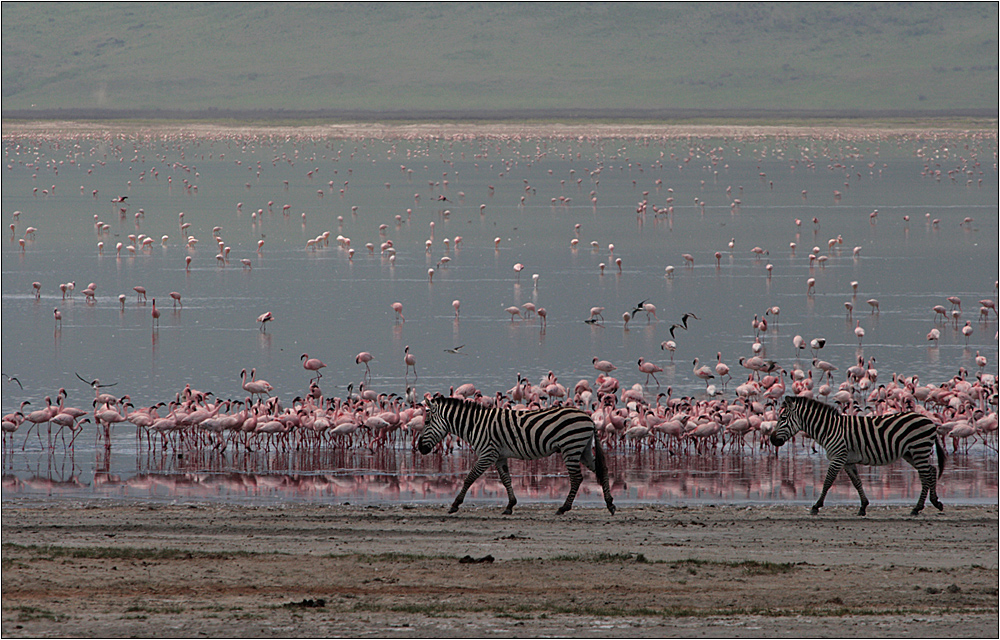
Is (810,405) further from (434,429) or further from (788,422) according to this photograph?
(434,429)

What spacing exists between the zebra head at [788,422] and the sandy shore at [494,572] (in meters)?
0.62

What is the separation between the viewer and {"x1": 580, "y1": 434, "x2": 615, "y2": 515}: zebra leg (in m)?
11.1

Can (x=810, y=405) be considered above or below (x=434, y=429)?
above

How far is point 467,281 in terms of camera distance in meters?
27.1

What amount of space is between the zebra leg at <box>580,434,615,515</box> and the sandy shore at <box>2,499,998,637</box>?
137 millimetres

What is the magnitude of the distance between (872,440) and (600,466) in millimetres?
2129

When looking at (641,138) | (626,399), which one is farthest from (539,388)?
(641,138)


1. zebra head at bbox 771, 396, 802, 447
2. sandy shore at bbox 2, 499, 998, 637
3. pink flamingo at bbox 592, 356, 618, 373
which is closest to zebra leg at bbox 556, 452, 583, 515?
sandy shore at bbox 2, 499, 998, 637

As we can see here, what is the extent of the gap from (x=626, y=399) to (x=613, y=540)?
596cm

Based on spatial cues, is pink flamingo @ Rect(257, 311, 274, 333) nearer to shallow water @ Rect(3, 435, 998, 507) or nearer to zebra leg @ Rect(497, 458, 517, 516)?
shallow water @ Rect(3, 435, 998, 507)

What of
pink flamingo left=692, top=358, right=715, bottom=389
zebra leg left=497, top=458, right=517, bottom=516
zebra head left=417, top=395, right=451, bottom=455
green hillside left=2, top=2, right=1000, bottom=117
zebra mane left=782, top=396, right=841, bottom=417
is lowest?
zebra leg left=497, top=458, right=517, bottom=516

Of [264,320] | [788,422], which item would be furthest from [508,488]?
[264,320]

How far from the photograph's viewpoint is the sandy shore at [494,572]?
22.8 feet

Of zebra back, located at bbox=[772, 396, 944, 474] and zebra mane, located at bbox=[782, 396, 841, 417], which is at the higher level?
zebra mane, located at bbox=[782, 396, 841, 417]
